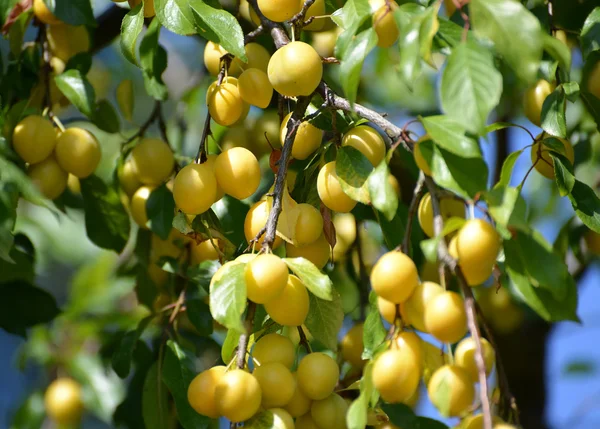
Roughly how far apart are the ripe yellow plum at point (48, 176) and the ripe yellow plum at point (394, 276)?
0.63 m

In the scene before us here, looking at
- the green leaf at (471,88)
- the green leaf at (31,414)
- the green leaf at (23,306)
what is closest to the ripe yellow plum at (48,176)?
the green leaf at (23,306)

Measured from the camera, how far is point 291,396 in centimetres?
73

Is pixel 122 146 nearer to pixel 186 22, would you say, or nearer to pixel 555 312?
pixel 186 22

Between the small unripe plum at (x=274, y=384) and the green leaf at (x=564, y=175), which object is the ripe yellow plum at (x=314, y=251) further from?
the green leaf at (x=564, y=175)

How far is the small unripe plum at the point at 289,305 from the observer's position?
708mm

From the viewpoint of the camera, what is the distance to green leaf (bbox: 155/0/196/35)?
83 cm

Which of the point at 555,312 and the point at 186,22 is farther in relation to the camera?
the point at 186,22

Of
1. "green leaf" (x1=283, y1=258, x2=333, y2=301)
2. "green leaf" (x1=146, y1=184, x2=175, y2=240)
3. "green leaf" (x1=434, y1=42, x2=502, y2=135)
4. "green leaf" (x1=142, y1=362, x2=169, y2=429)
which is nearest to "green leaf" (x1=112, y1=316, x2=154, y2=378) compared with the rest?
"green leaf" (x1=142, y1=362, x2=169, y2=429)

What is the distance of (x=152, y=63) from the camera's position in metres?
1.15

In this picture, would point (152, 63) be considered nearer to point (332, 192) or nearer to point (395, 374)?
point (332, 192)

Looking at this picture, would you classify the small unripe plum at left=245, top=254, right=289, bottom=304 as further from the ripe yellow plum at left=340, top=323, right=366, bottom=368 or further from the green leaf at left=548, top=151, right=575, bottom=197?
the ripe yellow plum at left=340, top=323, right=366, bottom=368

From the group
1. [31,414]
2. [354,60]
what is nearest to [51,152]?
[354,60]

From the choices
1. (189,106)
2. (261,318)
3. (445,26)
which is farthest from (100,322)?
(445,26)

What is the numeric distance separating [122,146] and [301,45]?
549 millimetres
